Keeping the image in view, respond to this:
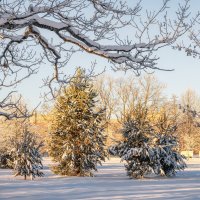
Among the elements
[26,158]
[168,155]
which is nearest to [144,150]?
[168,155]

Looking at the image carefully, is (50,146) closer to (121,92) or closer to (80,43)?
(80,43)

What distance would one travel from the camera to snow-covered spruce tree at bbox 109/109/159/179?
22.2m

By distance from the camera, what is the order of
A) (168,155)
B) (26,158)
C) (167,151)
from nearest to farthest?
(26,158), (168,155), (167,151)

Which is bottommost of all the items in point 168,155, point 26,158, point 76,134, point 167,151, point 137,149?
point 168,155

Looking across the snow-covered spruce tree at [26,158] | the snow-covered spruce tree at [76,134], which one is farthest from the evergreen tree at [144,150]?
the snow-covered spruce tree at [26,158]

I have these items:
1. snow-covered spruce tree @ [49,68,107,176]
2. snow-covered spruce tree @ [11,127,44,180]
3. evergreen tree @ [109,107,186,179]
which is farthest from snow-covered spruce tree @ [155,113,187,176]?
snow-covered spruce tree @ [11,127,44,180]

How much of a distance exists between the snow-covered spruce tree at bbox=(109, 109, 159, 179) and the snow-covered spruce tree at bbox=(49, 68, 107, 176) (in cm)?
182

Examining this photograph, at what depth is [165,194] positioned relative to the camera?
13.7 meters

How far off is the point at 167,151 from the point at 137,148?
6.26 feet

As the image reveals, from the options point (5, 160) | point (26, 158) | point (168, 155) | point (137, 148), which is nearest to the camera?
point (26, 158)

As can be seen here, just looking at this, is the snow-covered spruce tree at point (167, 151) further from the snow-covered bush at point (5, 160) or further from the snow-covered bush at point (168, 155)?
the snow-covered bush at point (5, 160)

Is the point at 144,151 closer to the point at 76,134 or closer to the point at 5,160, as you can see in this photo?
the point at 76,134

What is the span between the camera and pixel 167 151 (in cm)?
2319

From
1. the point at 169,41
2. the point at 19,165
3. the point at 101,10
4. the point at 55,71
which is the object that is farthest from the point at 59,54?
the point at 19,165
